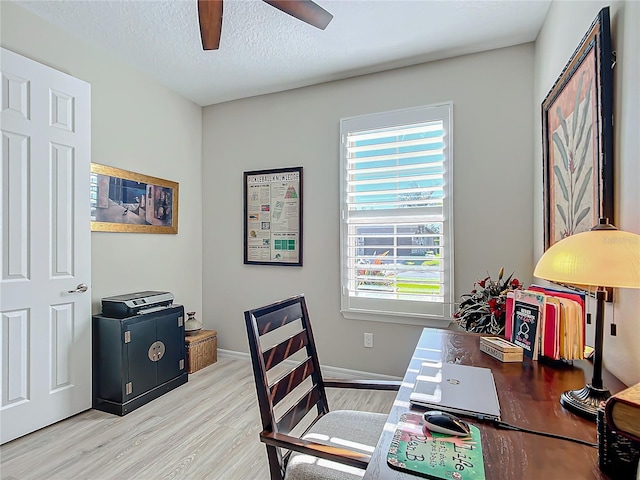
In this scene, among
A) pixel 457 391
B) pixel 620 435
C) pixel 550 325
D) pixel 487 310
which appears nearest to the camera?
pixel 620 435

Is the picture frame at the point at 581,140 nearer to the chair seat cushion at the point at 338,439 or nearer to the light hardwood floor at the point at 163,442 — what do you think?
the chair seat cushion at the point at 338,439

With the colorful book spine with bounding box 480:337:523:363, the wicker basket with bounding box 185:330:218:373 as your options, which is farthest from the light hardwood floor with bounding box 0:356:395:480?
the colorful book spine with bounding box 480:337:523:363

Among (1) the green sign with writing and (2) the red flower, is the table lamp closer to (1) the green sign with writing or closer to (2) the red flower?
(1) the green sign with writing

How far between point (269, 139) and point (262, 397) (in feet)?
9.02

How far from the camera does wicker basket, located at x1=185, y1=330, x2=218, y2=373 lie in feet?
10.5

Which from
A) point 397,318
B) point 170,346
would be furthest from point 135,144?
point 397,318

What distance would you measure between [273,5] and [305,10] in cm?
17

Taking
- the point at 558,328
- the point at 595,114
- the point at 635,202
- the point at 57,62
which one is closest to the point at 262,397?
the point at 558,328

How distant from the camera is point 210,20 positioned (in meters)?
1.82

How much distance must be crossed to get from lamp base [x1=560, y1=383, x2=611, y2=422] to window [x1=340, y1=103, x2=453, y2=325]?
5.76ft

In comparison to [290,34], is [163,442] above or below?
below

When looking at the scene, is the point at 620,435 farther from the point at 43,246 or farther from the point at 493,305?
the point at 43,246

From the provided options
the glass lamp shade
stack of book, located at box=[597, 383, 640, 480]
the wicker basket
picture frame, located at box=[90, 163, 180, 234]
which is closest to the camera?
stack of book, located at box=[597, 383, 640, 480]

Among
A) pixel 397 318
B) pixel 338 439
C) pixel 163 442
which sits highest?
pixel 397 318
